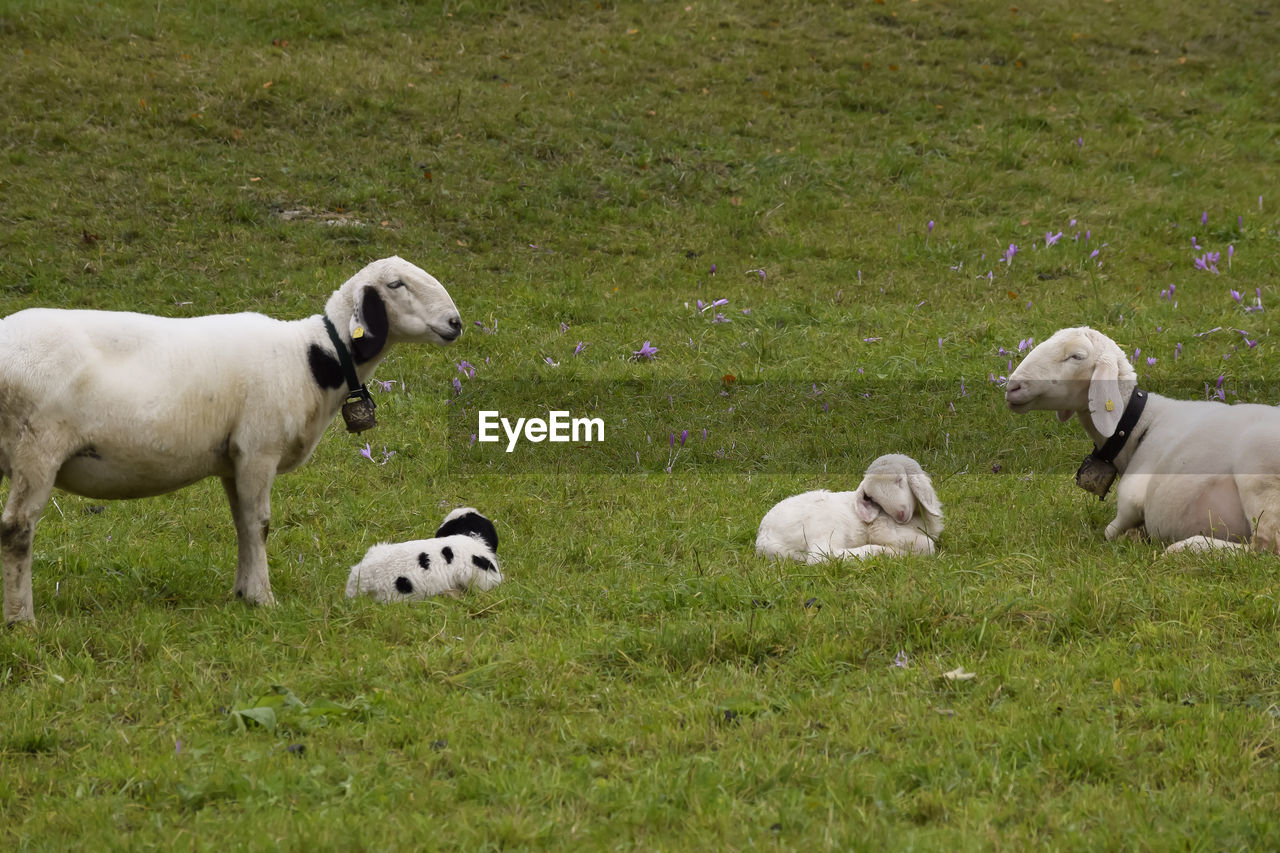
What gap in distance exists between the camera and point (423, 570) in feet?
22.5

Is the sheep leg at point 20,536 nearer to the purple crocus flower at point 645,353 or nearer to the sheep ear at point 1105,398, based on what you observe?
the sheep ear at point 1105,398

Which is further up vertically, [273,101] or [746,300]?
[273,101]

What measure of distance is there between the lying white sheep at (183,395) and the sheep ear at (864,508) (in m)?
2.47

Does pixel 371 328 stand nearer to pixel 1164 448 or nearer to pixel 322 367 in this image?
pixel 322 367

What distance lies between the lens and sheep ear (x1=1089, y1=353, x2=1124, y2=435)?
24.8 feet

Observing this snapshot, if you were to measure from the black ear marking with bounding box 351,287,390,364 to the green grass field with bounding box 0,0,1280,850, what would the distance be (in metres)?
1.33

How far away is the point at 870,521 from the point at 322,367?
316cm

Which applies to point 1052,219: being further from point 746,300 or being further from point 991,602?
point 991,602

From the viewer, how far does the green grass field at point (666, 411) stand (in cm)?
465

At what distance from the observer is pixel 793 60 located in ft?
68.2

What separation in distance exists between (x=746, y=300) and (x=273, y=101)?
785cm

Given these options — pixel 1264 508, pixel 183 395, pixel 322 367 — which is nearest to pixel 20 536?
pixel 183 395

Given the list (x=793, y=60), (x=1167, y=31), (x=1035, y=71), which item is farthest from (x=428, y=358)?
(x=1167, y=31)
